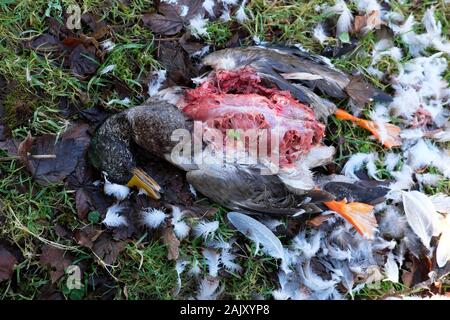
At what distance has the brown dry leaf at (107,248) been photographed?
125 inches

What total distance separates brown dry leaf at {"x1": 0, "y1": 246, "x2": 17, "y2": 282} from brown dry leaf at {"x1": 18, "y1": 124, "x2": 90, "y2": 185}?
0.47m

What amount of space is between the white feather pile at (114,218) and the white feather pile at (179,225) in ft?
1.00

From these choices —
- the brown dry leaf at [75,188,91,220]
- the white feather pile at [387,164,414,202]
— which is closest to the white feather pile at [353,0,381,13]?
the white feather pile at [387,164,414,202]

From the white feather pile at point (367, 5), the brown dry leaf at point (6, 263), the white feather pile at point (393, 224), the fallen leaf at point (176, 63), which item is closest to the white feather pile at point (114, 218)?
the brown dry leaf at point (6, 263)

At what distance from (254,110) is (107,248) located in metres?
1.23

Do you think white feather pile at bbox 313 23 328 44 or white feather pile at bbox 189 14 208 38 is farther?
white feather pile at bbox 313 23 328 44

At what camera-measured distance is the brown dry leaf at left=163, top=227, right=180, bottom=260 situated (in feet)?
10.5

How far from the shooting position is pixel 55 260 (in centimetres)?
316

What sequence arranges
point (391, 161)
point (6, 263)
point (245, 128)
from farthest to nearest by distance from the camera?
1. point (391, 161)
2. point (6, 263)
3. point (245, 128)

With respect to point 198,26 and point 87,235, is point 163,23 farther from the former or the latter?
point 87,235

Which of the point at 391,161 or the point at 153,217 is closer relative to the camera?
the point at 153,217

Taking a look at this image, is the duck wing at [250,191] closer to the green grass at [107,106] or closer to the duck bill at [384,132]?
the green grass at [107,106]

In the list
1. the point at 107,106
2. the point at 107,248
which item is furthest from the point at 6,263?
the point at 107,106

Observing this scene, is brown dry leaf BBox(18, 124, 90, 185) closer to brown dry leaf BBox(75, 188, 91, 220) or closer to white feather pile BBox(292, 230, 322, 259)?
brown dry leaf BBox(75, 188, 91, 220)
